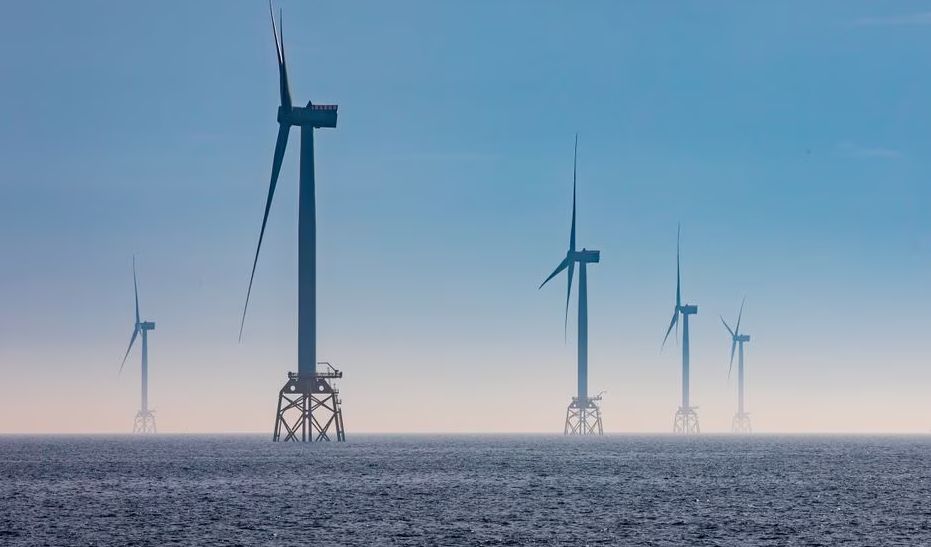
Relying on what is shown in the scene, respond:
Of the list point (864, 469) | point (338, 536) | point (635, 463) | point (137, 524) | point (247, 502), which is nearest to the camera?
point (338, 536)

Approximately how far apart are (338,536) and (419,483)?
54577 mm

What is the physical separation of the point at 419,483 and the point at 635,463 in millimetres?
64462

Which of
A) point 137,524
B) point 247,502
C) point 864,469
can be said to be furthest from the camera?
point 864,469

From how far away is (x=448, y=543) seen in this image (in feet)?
263

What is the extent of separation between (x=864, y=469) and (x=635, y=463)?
3206cm

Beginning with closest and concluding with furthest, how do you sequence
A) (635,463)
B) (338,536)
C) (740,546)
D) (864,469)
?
(740,546) < (338,536) < (864,469) < (635,463)

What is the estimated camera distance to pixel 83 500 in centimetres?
11506

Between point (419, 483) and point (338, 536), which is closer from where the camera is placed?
point (338, 536)

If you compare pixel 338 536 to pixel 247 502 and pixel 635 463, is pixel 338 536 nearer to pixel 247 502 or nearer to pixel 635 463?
pixel 247 502

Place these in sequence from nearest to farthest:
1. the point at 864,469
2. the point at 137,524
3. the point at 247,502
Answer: the point at 137,524 → the point at 247,502 → the point at 864,469

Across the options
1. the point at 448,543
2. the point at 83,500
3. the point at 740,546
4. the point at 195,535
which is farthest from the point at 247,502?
the point at 740,546

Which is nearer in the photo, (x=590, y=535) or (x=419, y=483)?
(x=590, y=535)

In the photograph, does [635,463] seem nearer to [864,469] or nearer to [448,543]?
[864,469]

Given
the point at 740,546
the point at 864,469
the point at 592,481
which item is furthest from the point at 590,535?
the point at 864,469
